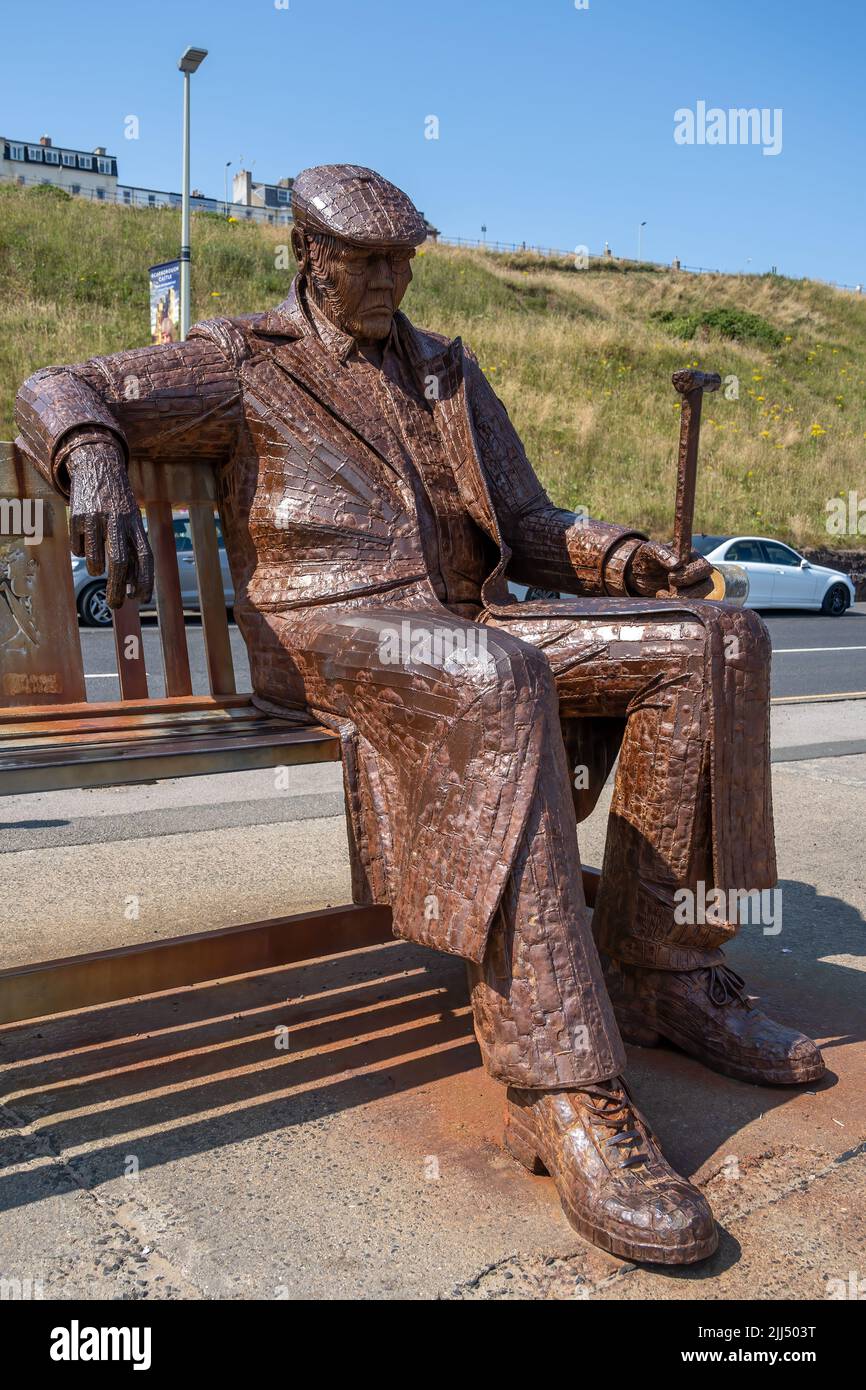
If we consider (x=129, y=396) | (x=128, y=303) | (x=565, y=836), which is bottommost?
(x=565, y=836)

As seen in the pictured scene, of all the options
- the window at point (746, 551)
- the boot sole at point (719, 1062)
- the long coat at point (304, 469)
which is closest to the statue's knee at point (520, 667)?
the long coat at point (304, 469)

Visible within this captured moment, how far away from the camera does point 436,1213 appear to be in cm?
221

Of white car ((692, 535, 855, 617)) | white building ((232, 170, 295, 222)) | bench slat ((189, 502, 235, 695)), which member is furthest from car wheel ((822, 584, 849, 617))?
white building ((232, 170, 295, 222))

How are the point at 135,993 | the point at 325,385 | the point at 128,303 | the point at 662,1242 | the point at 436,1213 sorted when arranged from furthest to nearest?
the point at 128,303 < the point at 325,385 < the point at 135,993 < the point at 436,1213 < the point at 662,1242

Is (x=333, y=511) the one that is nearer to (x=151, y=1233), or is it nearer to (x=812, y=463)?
(x=151, y=1233)

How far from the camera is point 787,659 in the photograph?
11828mm

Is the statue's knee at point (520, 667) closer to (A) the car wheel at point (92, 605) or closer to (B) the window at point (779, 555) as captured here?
(A) the car wheel at point (92, 605)

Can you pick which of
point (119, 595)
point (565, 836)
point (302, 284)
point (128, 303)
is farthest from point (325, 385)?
point (128, 303)

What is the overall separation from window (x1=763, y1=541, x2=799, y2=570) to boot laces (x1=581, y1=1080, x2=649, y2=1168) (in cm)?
1586

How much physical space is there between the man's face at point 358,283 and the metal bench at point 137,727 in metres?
0.58

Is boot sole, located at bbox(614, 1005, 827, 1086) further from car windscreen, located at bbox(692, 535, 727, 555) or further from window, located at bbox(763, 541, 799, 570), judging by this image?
window, located at bbox(763, 541, 799, 570)

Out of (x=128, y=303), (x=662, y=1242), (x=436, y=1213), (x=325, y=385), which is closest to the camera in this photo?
(x=662, y=1242)

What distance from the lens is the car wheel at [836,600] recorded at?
1759 cm

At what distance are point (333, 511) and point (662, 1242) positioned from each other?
1.62 meters
